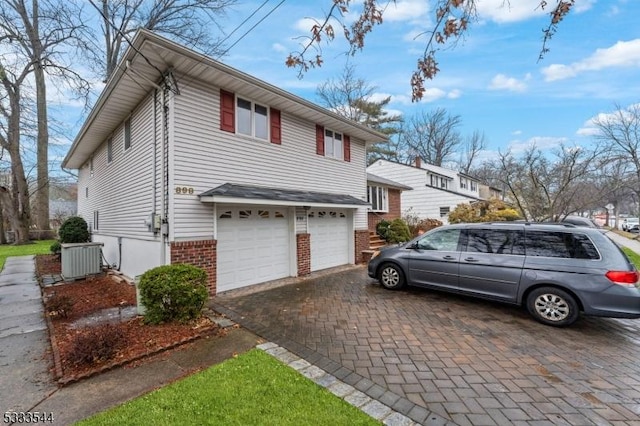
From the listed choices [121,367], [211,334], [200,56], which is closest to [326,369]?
[211,334]

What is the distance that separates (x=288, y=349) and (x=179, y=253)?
3.44 metres

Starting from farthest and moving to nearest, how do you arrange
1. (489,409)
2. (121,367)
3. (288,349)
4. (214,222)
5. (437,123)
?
(437,123)
(214,222)
(288,349)
(121,367)
(489,409)

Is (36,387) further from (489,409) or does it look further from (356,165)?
(356,165)

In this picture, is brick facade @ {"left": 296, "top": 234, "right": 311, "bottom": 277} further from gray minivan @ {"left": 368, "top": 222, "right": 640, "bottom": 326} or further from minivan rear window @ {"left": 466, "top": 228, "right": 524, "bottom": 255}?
minivan rear window @ {"left": 466, "top": 228, "right": 524, "bottom": 255}

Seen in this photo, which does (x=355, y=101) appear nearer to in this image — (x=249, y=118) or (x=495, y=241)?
(x=249, y=118)

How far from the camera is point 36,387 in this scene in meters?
3.15

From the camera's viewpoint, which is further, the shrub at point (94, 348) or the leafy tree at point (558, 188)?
the leafy tree at point (558, 188)

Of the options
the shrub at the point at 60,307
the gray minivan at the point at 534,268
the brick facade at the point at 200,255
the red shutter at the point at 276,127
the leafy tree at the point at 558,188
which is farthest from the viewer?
the leafy tree at the point at 558,188

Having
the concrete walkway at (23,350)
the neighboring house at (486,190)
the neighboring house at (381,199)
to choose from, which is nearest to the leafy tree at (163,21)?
the neighboring house at (381,199)

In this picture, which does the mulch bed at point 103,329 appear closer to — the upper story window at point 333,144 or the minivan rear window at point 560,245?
the minivan rear window at point 560,245

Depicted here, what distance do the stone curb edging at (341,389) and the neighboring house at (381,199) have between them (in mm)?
10566

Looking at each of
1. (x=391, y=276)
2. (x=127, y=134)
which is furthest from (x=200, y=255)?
(x=127, y=134)

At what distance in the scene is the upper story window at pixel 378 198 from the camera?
47.4 ft

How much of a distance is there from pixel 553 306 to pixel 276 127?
742 cm
